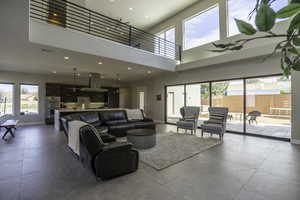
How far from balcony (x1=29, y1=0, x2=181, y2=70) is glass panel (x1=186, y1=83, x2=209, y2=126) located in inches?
68.9

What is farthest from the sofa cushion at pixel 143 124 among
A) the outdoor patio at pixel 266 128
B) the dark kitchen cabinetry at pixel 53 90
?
the dark kitchen cabinetry at pixel 53 90

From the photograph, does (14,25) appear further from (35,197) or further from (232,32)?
(232,32)

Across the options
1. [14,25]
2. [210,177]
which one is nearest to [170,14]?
[14,25]

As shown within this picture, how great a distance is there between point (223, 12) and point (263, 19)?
7.38 metres

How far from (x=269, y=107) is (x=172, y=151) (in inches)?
173

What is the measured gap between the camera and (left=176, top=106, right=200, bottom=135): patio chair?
19.3ft

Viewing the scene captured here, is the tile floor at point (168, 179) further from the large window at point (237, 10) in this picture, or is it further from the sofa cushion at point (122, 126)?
the large window at point (237, 10)

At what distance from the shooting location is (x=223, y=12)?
6.49m

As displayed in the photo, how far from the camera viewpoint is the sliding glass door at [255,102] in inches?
213

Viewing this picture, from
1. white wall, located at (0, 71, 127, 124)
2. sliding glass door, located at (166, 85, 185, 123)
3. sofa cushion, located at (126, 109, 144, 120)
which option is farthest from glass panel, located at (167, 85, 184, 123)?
white wall, located at (0, 71, 127, 124)

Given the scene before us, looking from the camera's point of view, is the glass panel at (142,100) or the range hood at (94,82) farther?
the glass panel at (142,100)

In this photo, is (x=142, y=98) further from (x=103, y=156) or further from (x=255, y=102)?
(x=103, y=156)

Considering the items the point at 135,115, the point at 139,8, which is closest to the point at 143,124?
the point at 135,115

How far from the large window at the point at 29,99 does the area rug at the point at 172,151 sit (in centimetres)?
786
